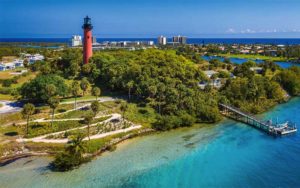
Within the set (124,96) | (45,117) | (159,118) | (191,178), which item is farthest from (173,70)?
(191,178)

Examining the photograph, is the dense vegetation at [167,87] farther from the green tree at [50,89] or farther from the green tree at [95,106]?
the green tree at [95,106]

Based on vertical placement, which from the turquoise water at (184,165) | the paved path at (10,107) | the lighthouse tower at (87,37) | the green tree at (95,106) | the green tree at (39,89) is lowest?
the turquoise water at (184,165)

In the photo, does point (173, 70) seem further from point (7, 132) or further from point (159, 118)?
point (7, 132)

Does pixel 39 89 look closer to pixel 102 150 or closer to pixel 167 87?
pixel 102 150

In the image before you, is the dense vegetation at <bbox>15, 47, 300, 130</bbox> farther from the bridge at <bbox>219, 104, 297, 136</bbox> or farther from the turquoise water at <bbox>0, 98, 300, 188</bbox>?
the turquoise water at <bbox>0, 98, 300, 188</bbox>

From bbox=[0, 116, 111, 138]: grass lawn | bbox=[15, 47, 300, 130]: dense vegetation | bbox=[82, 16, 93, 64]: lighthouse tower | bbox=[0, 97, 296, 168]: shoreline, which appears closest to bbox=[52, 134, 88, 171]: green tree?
bbox=[0, 97, 296, 168]: shoreline

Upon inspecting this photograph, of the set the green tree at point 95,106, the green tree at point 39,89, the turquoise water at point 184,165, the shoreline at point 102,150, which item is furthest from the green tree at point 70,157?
the green tree at point 39,89

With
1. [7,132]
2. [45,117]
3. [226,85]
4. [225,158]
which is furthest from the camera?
[226,85]
